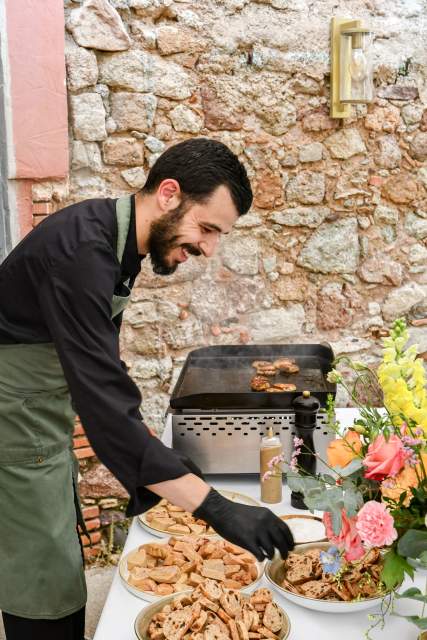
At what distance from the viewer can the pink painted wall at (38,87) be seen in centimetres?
290

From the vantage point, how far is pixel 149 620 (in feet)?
4.29

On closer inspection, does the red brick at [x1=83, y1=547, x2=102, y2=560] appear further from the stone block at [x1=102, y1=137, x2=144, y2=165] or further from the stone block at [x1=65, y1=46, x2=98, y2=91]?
the stone block at [x1=65, y1=46, x2=98, y2=91]

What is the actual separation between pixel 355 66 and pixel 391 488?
2791mm

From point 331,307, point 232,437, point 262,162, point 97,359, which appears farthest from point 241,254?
point 97,359

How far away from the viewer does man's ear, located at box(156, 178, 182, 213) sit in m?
1.87

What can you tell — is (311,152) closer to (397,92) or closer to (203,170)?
(397,92)

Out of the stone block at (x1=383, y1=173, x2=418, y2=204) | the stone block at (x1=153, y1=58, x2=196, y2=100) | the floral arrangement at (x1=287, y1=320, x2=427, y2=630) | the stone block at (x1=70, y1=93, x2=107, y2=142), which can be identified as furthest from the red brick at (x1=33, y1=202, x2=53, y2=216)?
the floral arrangement at (x1=287, y1=320, x2=427, y2=630)

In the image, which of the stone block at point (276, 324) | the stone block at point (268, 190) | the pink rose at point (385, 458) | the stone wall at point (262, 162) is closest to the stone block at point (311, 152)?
the stone wall at point (262, 162)

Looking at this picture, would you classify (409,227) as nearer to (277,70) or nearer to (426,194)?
(426,194)

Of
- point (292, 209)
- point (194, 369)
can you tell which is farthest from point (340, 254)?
point (194, 369)

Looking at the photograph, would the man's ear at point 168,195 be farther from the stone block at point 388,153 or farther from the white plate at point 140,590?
the stone block at point 388,153

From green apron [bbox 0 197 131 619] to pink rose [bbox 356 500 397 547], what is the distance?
41.5 inches

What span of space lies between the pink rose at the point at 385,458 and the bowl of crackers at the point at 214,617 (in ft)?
1.21

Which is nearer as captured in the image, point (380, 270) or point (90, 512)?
point (90, 512)
